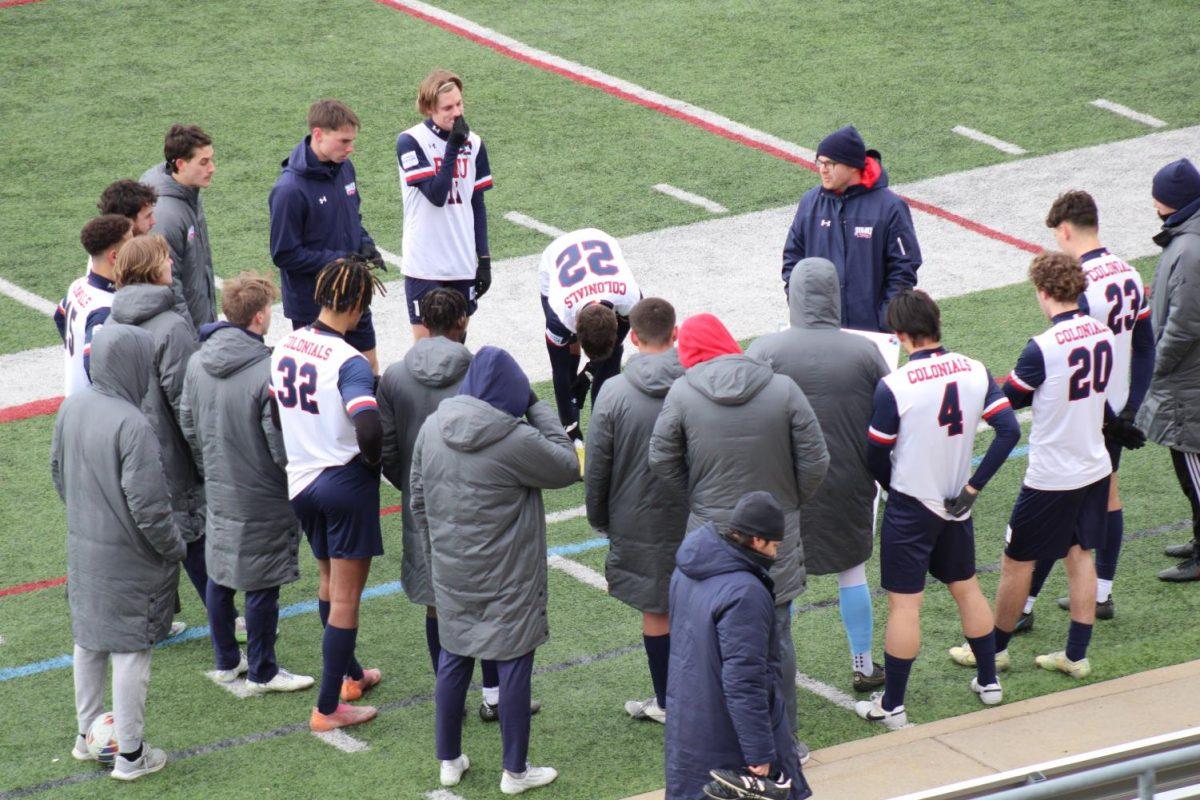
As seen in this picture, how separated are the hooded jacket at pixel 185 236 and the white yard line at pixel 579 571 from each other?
2.29 m

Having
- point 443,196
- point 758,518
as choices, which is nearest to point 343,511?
point 758,518

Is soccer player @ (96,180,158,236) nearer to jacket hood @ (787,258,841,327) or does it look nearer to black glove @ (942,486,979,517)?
jacket hood @ (787,258,841,327)

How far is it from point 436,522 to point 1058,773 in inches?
100

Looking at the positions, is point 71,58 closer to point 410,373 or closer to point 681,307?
point 681,307

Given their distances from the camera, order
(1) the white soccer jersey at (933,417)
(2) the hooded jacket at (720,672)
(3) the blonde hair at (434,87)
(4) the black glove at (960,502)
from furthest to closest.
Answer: (3) the blonde hair at (434,87), (4) the black glove at (960,502), (1) the white soccer jersey at (933,417), (2) the hooded jacket at (720,672)

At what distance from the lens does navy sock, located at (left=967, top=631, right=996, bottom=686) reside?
23.6 ft

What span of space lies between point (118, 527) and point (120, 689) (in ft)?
2.14

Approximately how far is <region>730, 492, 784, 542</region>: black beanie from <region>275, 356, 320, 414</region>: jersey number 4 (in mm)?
2202

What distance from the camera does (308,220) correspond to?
953 centimetres

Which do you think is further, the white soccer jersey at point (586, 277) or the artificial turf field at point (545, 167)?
the white soccer jersey at point (586, 277)

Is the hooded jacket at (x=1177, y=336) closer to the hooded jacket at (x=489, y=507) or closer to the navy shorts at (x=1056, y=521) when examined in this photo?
the navy shorts at (x=1056, y=521)

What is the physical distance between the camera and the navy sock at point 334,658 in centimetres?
714

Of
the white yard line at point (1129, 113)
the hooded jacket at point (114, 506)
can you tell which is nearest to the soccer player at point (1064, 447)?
the hooded jacket at point (114, 506)

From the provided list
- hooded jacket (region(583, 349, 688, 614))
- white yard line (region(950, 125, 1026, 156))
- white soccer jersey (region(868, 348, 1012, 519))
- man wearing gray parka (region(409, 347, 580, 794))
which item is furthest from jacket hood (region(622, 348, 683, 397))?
white yard line (region(950, 125, 1026, 156))
